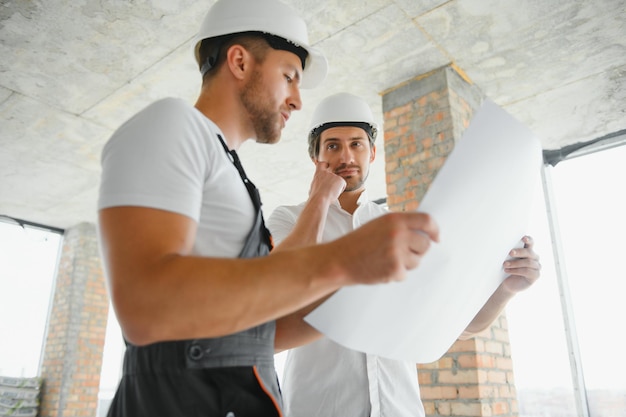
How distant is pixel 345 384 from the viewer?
1483mm

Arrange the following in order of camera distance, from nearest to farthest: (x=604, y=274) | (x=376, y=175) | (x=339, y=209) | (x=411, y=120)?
(x=339, y=209) → (x=411, y=120) → (x=604, y=274) → (x=376, y=175)

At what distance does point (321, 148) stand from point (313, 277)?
5.00 ft

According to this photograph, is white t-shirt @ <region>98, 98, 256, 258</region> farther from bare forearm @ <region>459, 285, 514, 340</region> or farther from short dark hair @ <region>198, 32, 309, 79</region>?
bare forearm @ <region>459, 285, 514, 340</region>

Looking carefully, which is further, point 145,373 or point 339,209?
point 339,209

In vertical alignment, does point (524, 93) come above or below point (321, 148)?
above

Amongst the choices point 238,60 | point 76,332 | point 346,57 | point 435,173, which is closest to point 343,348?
point 238,60

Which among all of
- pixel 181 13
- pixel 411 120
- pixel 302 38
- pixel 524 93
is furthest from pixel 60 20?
pixel 524 93

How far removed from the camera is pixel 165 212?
700mm

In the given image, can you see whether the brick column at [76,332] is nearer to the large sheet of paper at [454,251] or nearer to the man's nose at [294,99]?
the man's nose at [294,99]

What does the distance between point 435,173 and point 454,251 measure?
2.79m

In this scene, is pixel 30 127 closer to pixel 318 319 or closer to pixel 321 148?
pixel 321 148

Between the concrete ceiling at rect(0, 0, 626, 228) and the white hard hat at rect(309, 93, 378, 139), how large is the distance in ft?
4.03

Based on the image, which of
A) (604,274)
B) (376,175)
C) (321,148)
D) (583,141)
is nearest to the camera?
(321,148)

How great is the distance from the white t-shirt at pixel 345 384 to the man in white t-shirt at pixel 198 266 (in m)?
0.63
